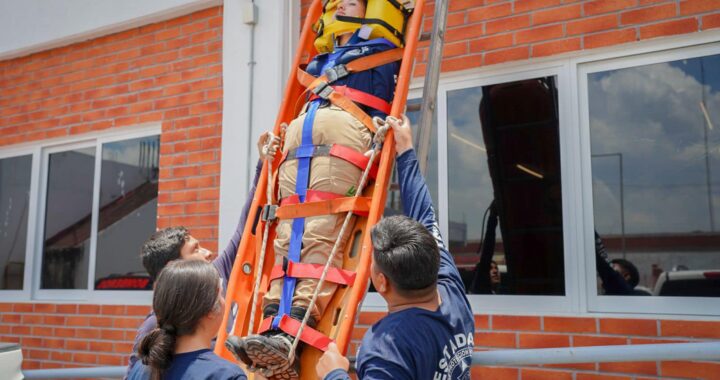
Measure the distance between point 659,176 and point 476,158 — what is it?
943 mm

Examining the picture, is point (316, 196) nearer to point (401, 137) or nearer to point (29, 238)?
point (401, 137)

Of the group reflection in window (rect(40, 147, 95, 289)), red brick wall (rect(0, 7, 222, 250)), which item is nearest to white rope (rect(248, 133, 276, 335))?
red brick wall (rect(0, 7, 222, 250))

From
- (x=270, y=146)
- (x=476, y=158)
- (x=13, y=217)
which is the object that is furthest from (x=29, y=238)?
(x=476, y=158)

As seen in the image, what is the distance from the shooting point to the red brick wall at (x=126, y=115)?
452 centimetres

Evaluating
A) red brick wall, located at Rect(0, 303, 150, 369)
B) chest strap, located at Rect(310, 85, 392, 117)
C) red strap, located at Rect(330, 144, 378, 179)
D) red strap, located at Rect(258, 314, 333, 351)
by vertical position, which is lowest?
red brick wall, located at Rect(0, 303, 150, 369)

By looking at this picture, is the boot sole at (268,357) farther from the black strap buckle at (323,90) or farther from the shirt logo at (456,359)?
the black strap buckle at (323,90)

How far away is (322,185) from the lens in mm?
2418

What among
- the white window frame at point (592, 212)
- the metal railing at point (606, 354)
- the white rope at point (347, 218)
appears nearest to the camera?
the metal railing at point (606, 354)

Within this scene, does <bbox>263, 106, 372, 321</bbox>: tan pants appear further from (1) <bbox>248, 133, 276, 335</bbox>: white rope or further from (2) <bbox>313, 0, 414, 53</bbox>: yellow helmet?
(2) <bbox>313, 0, 414, 53</bbox>: yellow helmet

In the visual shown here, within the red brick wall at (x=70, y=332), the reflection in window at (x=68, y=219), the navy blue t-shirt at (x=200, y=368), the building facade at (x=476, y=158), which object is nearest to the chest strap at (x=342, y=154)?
the building facade at (x=476, y=158)

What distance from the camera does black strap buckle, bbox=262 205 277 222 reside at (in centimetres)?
255

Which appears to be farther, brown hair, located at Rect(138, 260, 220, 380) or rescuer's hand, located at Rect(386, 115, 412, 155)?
rescuer's hand, located at Rect(386, 115, 412, 155)

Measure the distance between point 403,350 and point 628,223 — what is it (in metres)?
1.92

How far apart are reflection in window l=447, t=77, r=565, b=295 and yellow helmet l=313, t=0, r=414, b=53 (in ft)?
3.64
